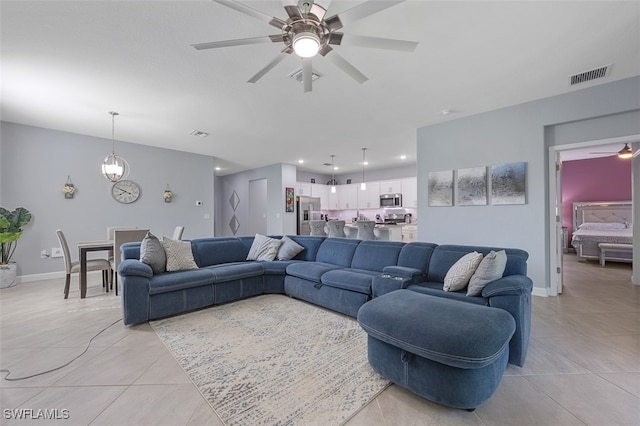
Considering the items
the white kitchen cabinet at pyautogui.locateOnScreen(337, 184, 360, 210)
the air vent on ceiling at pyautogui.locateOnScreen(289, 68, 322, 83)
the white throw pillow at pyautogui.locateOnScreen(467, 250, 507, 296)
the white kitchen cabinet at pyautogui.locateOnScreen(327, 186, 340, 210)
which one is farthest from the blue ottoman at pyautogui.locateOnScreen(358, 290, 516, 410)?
the white kitchen cabinet at pyautogui.locateOnScreen(327, 186, 340, 210)

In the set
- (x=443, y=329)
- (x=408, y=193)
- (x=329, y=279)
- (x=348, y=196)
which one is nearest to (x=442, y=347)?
(x=443, y=329)

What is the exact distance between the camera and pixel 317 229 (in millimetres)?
5199

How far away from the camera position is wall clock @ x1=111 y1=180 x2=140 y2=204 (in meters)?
5.56

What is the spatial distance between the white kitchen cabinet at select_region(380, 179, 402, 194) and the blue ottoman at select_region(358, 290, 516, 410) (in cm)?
673

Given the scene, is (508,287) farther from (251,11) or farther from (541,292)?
(251,11)

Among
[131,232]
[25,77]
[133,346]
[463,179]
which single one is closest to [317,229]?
[463,179]

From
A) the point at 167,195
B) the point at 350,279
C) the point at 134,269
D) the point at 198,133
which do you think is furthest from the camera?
the point at 167,195

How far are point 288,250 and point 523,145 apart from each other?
12.5ft

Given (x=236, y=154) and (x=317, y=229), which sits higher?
(x=236, y=154)

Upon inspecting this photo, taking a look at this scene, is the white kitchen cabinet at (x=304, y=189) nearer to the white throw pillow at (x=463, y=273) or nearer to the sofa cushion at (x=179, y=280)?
the sofa cushion at (x=179, y=280)

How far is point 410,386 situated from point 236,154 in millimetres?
6403

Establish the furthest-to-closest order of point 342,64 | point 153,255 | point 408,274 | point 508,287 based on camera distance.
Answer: point 153,255 → point 408,274 → point 342,64 → point 508,287

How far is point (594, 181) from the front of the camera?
24.0 feet

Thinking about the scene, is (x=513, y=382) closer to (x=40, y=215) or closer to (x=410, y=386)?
(x=410, y=386)
